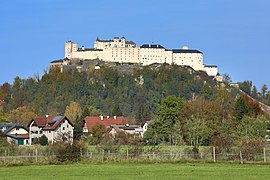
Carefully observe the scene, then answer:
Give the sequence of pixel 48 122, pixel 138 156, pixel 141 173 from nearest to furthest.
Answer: pixel 141 173, pixel 138 156, pixel 48 122

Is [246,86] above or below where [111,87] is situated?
above

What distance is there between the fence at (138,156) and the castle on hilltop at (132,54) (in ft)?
469

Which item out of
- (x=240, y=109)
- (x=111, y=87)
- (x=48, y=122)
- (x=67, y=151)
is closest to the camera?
(x=67, y=151)

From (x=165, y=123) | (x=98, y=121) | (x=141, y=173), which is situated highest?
(x=98, y=121)

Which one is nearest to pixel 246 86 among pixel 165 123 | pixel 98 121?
pixel 98 121

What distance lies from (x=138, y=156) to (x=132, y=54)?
147 m

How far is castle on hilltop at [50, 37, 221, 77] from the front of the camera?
596ft

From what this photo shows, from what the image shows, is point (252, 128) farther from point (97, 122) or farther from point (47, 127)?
point (47, 127)

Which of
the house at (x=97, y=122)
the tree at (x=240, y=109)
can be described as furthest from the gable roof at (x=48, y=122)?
the tree at (x=240, y=109)

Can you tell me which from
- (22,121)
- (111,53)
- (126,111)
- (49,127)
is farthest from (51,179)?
(111,53)

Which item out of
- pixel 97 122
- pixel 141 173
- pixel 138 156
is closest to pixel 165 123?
pixel 97 122

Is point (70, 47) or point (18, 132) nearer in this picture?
point (18, 132)

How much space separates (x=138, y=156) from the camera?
38.4m

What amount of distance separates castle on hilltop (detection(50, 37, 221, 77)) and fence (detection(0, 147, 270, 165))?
14286 centimetres
